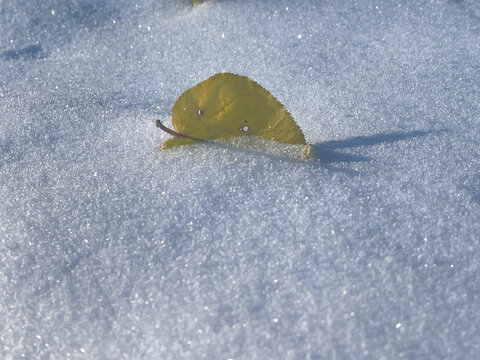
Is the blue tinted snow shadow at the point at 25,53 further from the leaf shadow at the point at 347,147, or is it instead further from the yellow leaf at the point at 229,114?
the leaf shadow at the point at 347,147

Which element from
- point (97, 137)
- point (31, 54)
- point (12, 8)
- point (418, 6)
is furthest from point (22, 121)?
point (418, 6)

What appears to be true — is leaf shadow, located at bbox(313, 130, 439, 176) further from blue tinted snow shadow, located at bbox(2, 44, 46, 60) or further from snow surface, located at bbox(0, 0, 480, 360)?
blue tinted snow shadow, located at bbox(2, 44, 46, 60)

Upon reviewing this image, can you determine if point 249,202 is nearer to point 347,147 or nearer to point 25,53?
point 347,147

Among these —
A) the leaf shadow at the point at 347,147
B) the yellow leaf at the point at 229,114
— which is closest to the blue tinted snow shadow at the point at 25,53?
the yellow leaf at the point at 229,114

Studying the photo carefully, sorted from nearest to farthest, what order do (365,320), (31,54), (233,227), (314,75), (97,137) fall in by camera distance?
1. (365,320)
2. (233,227)
3. (97,137)
4. (314,75)
5. (31,54)

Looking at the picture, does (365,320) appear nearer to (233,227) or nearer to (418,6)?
(233,227)

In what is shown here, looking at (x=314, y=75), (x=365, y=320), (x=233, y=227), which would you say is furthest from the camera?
(x=314, y=75)

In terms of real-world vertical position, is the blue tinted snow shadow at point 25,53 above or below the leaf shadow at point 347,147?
above

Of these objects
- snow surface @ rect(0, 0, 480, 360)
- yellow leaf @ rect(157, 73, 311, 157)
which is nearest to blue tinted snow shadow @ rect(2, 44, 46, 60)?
snow surface @ rect(0, 0, 480, 360)

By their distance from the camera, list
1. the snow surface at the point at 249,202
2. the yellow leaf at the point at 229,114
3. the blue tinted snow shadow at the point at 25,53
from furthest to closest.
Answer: the blue tinted snow shadow at the point at 25,53 < the yellow leaf at the point at 229,114 < the snow surface at the point at 249,202
